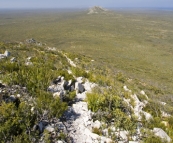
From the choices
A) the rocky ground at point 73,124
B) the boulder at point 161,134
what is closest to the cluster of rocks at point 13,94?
the rocky ground at point 73,124

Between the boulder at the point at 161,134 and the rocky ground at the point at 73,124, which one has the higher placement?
the rocky ground at the point at 73,124

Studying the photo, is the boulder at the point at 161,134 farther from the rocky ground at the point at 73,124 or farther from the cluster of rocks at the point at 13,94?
the cluster of rocks at the point at 13,94

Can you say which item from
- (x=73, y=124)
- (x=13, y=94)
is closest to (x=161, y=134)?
(x=73, y=124)

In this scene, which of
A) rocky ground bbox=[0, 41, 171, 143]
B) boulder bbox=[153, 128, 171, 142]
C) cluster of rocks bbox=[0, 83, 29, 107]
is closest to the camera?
rocky ground bbox=[0, 41, 171, 143]

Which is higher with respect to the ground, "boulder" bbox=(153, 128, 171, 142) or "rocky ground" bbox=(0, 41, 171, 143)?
"rocky ground" bbox=(0, 41, 171, 143)

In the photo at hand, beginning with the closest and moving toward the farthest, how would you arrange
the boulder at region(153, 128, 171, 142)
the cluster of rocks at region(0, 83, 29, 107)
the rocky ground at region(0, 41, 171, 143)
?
the rocky ground at region(0, 41, 171, 143)
the boulder at region(153, 128, 171, 142)
the cluster of rocks at region(0, 83, 29, 107)

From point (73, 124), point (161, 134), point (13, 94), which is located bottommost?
point (161, 134)

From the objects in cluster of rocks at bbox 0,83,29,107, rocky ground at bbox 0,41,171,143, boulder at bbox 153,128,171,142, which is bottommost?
boulder at bbox 153,128,171,142

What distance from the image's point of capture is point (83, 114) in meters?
6.62

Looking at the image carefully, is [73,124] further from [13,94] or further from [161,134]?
[161,134]

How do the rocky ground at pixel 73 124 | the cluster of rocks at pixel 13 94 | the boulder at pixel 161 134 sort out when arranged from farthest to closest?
the cluster of rocks at pixel 13 94
the boulder at pixel 161 134
the rocky ground at pixel 73 124

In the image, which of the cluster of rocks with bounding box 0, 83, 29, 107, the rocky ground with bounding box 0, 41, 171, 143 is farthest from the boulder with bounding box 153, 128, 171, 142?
the cluster of rocks with bounding box 0, 83, 29, 107

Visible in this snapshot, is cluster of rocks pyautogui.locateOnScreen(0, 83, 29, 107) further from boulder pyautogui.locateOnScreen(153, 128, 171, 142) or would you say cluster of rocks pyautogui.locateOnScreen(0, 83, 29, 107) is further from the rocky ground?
boulder pyautogui.locateOnScreen(153, 128, 171, 142)

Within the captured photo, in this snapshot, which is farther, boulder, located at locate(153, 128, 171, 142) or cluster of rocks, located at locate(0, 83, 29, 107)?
cluster of rocks, located at locate(0, 83, 29, 107)
